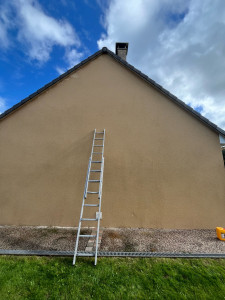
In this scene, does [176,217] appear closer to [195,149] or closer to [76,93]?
[195,149]

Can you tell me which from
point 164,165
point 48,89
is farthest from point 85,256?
point 48,89

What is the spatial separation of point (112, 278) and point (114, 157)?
2.74 metres

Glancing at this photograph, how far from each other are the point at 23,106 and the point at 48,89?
99 centimetres

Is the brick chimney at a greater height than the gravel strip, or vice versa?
the brick chimney

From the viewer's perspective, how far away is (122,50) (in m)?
5.59

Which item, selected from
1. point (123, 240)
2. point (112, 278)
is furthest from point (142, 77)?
point (112, 278)

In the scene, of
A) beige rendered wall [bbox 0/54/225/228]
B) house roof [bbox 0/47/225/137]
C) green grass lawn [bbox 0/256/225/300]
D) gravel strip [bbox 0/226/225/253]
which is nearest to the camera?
green grass lawn [bbox 0/256/225/300]

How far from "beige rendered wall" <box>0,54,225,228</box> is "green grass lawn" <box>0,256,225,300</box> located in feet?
4.77

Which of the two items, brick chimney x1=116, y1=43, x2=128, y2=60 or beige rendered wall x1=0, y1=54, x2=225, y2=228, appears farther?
brick chimney x1=116, y1=43, x2=128, y2=60

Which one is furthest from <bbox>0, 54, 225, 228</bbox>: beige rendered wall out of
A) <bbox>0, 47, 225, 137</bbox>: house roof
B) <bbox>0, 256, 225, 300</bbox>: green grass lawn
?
<bbox>0, 256, 225, 300</bbox>: green grass lawn

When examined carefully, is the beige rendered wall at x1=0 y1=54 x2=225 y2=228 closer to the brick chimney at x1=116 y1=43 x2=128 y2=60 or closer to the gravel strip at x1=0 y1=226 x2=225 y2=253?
the gravel strip at x1=0 y1=226 x2=225 y2=253

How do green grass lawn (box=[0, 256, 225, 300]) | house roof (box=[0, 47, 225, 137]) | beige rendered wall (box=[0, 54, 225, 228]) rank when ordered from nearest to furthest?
green grass lawn (box=[0, 256, 225, 300]) < beige rendered wall (box=[0, 54, 225, 228]) < house roof (box=[0, 47, 225, 137])

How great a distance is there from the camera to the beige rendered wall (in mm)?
3943

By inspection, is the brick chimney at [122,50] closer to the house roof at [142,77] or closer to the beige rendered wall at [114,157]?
the house roof at [142,77]
